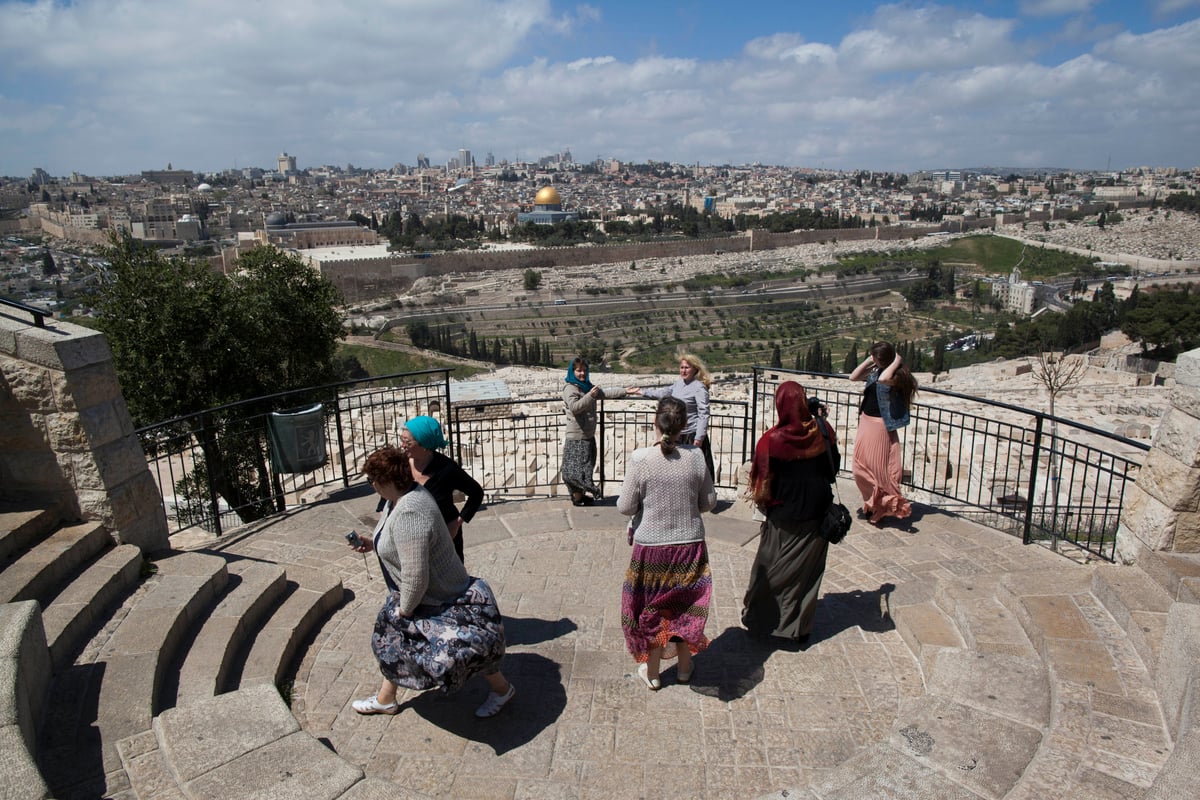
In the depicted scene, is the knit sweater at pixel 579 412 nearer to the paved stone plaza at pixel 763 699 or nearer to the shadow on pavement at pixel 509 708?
the paved stone plaza at pixel 763 699

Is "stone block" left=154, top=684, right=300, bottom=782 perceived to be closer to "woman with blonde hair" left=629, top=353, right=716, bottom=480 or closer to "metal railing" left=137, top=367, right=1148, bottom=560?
"metal railing" left=137, top=367, right=1148, bottom=560

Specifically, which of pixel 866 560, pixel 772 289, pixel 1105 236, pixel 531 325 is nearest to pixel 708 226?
pixel 772 289

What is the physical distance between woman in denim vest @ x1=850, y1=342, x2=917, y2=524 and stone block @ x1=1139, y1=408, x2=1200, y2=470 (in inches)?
51.9

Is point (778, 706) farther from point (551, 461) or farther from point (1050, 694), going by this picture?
point (551, 461)

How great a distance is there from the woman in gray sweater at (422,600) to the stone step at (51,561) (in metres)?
1.58

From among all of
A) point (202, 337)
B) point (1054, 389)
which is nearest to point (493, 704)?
point (202, 337)

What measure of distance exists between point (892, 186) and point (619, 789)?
199934mm

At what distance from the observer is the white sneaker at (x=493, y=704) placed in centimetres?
319

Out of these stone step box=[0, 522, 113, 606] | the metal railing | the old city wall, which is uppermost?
stone step box=[0, 522, 113, 606]

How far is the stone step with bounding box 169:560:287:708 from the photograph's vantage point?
126 inches

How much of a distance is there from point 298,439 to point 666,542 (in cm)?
347

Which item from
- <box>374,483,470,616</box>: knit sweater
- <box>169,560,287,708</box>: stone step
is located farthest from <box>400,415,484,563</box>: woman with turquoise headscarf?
<box>169,560,287,708</box>: stone step

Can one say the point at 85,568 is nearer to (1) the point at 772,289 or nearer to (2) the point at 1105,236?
(1) the point at 772,289

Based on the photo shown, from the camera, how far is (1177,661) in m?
2.85
